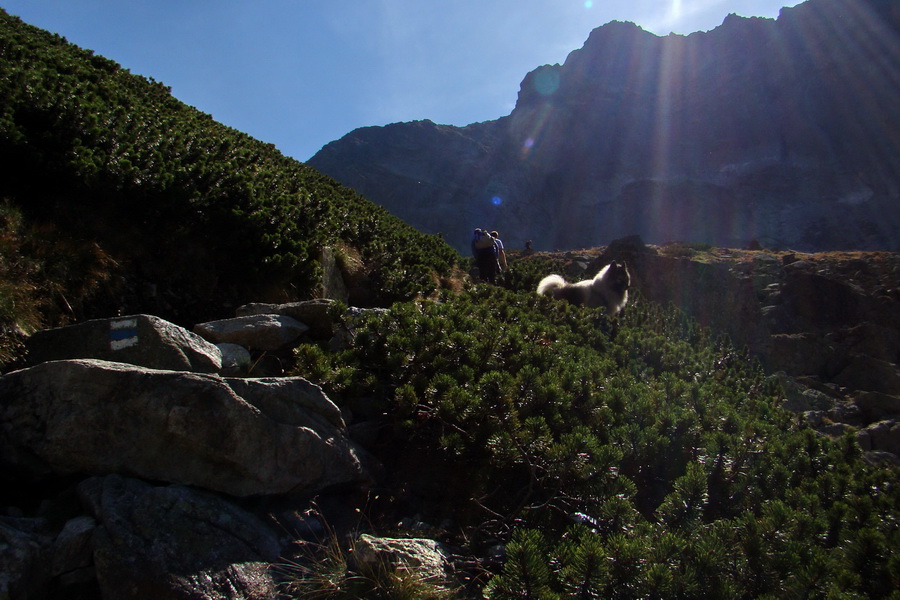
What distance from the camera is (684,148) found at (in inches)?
3888

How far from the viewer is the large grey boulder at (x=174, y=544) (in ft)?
7.42

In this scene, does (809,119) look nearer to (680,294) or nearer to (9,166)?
(680,294)

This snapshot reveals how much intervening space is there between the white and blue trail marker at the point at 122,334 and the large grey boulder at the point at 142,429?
0.64 meters

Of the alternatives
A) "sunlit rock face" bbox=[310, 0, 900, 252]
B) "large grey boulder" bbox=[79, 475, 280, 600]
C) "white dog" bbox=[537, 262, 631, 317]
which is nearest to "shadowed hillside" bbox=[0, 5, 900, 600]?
"large grey boulder" bbox=[79, 475, 280, 600]

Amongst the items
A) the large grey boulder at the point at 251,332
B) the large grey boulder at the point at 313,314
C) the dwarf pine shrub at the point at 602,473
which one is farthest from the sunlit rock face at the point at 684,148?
the large grey boulder at the point at 251,332

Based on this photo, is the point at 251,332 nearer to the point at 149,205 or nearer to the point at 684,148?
the point at 149,205

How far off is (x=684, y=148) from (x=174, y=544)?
109813 mm

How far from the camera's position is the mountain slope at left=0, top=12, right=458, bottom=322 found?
5.23 m

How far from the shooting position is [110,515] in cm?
244

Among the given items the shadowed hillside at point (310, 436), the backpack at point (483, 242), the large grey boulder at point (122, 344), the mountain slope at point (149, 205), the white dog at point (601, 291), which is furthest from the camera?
the backpack at point (483, 242)

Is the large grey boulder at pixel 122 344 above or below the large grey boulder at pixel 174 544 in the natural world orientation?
above

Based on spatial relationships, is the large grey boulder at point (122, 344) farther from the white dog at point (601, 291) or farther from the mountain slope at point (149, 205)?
the white dog at point (601, 291)

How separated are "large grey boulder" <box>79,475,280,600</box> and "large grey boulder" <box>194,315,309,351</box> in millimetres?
1879

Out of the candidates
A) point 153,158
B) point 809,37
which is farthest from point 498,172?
point 153,158
